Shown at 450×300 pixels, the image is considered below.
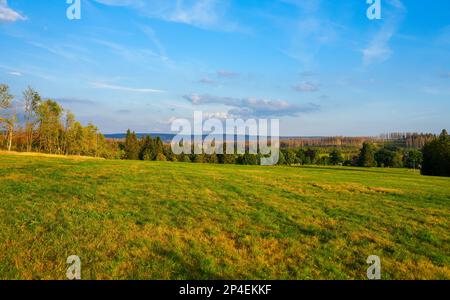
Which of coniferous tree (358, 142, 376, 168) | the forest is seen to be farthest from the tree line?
coniferous tree (358, 142, 376, 168)

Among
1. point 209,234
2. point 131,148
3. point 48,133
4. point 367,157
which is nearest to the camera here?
point 209,234

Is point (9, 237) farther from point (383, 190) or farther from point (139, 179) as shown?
point (383, 190)

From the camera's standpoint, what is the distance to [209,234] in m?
11.6

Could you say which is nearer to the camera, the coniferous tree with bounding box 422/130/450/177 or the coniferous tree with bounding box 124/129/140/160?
the coniferous tree with bounding box 422/130/450/177

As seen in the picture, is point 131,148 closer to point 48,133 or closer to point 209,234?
point 48,133

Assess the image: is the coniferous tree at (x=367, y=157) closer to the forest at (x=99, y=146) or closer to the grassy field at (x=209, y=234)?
the forest at (x=99, y=146)

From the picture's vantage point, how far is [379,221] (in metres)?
14.7

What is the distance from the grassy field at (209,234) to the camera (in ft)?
28.5

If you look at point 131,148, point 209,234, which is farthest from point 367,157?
point 209,234

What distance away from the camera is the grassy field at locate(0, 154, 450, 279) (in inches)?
342

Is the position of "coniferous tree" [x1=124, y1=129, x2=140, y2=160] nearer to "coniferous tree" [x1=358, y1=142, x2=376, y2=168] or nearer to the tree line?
the tree line

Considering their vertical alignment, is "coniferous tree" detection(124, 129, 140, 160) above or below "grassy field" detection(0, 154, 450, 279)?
above
